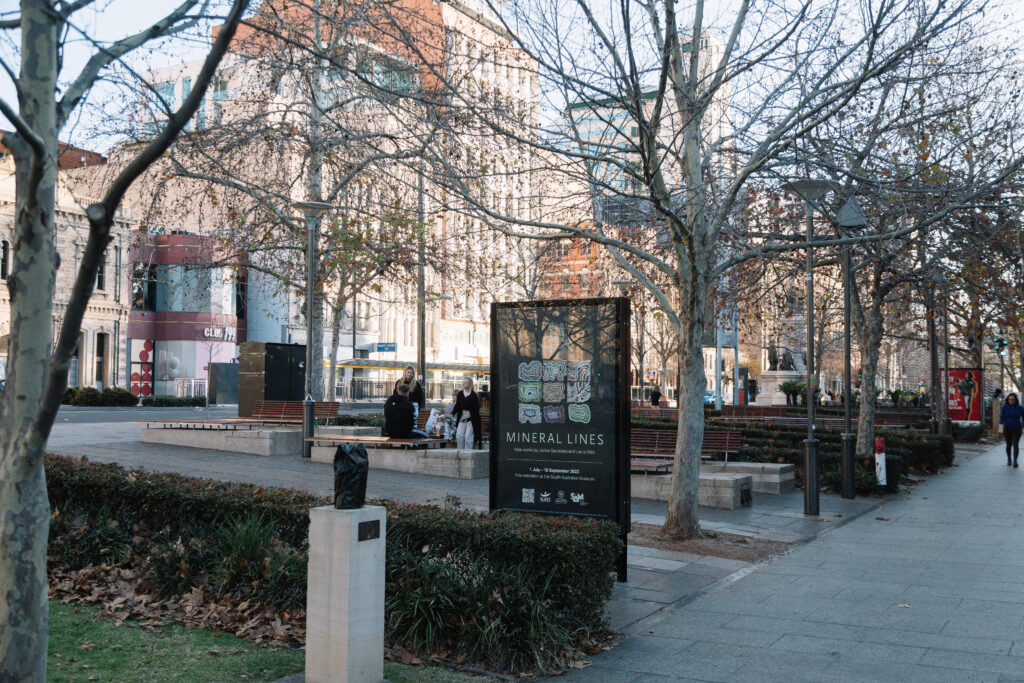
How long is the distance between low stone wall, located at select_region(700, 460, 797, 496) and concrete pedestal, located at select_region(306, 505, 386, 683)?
39.8 ft

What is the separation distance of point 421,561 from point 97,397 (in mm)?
39947

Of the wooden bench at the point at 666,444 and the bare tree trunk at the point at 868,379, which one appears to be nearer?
the wooden bench at the point at 666,444

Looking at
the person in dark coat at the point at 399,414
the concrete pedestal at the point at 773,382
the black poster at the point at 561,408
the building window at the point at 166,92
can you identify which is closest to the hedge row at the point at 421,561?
the black poster at the point at 561,408

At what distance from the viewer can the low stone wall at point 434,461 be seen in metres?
17.0

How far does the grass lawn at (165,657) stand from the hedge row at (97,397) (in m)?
38.6

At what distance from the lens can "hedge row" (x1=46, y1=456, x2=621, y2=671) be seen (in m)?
6.67

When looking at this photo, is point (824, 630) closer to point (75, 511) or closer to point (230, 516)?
point (230, 516)

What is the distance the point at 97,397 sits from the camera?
42.7m

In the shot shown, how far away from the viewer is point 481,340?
89.0 metres

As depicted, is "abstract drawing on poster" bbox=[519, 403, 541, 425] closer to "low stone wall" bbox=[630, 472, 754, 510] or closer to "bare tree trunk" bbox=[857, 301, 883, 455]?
"low stone wall" bbox=[630, 472, 754, 510]

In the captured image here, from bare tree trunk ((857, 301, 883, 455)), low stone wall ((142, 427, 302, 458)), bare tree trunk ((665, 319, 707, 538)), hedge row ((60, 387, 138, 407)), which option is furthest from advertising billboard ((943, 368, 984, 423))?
hedge row ((60, 387, 138, 407))

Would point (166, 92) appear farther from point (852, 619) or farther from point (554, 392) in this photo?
point (852, 619)

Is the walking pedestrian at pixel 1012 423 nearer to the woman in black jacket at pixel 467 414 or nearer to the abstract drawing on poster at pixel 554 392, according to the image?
the woman in black jacket at pixel 467 414

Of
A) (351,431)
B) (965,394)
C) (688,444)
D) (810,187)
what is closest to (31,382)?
(688,444)
